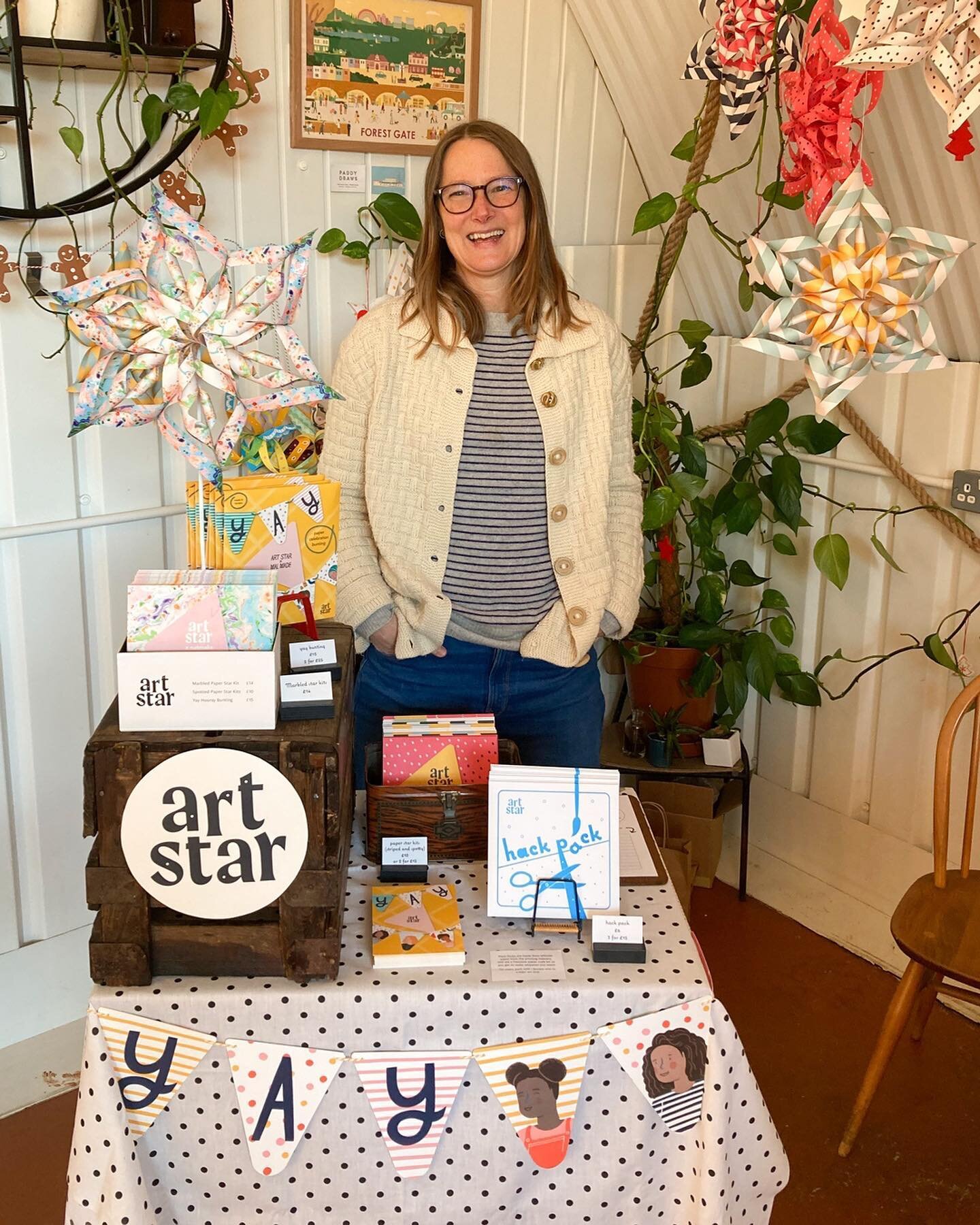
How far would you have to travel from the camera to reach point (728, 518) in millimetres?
2809

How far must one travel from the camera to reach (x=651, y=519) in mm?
2627

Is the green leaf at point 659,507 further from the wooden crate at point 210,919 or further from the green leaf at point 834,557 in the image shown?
the wooden crate at point 210,919

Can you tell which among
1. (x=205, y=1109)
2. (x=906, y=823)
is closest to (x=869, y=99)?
(x=205, y=1109)

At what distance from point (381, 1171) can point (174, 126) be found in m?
1.86

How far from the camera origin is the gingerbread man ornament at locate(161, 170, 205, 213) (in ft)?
7.54

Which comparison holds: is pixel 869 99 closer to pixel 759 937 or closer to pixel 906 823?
pixel 906 823

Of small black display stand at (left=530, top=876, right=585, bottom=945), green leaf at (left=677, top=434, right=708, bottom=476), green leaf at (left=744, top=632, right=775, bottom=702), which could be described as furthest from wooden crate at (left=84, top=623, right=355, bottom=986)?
green leaf at (left=744, top=632, right=775, bottom=702)

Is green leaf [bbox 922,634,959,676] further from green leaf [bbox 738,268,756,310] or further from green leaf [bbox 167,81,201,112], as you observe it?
green leaf [bbox 167,81,201,112]

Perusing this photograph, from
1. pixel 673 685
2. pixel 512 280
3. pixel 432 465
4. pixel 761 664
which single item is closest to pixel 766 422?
pixel 761 664

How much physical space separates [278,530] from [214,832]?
16.6 inches

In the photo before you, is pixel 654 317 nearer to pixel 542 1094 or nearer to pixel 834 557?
pixel 834 557

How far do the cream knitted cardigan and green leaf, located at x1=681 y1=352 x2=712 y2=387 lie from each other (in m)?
0.54

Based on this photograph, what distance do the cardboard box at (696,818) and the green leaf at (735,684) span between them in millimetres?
247

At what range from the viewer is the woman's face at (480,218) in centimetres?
198
